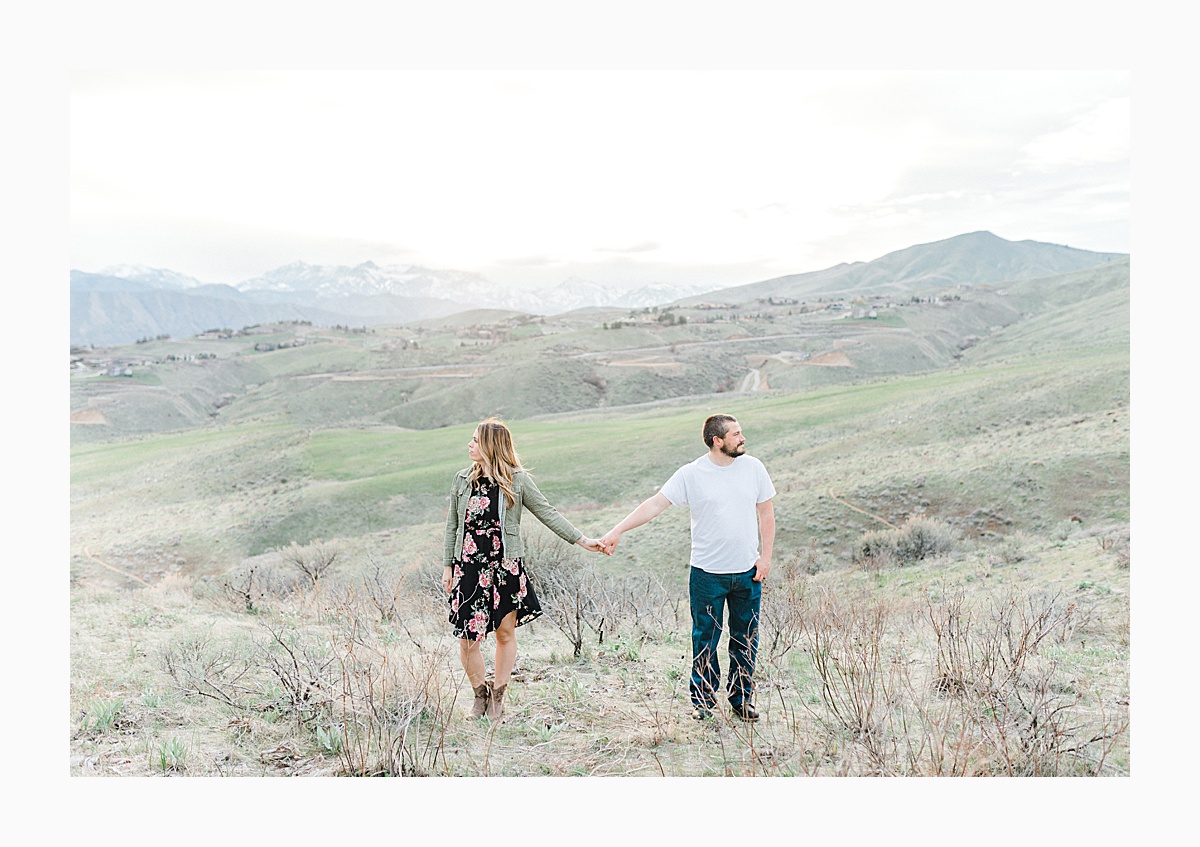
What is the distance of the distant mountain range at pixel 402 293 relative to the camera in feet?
113

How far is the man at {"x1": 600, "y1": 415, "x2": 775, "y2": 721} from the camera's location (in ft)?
13.1

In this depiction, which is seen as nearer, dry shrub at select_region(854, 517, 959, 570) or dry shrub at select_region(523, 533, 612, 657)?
dry shrub at select_region(523, 533, 612, 657)

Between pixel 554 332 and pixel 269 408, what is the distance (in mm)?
14624

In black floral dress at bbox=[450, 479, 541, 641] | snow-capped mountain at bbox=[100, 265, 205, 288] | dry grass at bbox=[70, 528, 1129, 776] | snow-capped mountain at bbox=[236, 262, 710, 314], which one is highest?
snow-capped mountain at bbox=[236, 262, 710, 314]

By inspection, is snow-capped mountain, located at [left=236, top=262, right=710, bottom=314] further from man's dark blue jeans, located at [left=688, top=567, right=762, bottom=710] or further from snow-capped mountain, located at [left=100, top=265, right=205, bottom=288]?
man's dark blue jeans, located at [left=688, top=567, right=762, bottom=710]

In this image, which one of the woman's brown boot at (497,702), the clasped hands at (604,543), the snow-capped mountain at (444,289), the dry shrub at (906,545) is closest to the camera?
the woman's brown boot at (497,702)

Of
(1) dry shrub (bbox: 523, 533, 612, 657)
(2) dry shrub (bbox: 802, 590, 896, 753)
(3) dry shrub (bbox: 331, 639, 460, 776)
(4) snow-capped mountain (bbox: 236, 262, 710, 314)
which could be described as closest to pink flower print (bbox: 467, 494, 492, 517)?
(3) dry shrub (bbox: 331, 639, 460, 776)

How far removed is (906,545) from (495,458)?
9.91 meters

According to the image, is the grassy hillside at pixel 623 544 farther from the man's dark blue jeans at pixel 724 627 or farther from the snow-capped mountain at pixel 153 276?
the snow-capped mountain at pixel 153 276

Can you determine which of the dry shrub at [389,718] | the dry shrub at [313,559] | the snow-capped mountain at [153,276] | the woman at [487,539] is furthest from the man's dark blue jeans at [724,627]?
the snow-capped mountain at [153,276]

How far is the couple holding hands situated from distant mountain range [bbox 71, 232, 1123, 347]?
30.9 metres

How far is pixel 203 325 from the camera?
40188 mm

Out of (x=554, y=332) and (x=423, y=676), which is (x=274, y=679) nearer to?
(x=423, y=676)

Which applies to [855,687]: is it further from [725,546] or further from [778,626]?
[778,626]
